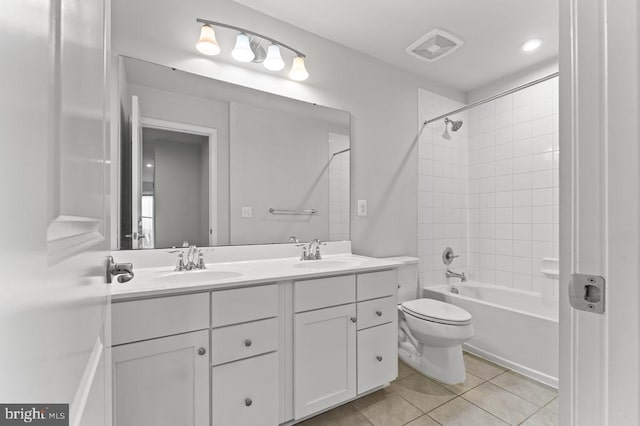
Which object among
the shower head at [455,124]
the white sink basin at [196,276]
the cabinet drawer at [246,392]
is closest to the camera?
the cabinet drawer at [246,392]

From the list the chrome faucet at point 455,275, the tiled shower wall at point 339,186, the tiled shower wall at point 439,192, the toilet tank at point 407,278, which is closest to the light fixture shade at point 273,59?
the tiled shower wall at point 339,186

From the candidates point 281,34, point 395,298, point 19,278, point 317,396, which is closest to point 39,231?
point 19,278

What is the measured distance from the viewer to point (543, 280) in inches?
97.1

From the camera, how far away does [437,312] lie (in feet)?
6.61

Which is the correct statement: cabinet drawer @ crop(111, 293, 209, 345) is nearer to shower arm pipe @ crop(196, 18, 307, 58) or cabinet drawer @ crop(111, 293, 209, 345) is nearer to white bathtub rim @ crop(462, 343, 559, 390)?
shower arm pipe @ crop(196, 18, 307, 58)

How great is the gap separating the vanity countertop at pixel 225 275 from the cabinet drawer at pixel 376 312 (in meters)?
0.20

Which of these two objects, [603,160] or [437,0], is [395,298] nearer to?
[603,160]

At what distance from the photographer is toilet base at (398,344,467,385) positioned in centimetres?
191

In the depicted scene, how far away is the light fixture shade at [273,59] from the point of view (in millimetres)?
1841

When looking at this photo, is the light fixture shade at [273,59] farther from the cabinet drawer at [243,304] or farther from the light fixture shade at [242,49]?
the cabinet drawer at [243,304]

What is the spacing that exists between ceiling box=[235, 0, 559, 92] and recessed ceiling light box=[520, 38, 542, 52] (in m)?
0.04

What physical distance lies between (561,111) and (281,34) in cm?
189

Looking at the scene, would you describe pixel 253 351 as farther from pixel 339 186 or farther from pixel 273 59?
pixel 273 59

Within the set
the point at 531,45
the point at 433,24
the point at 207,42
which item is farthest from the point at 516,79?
the point at 207,42
